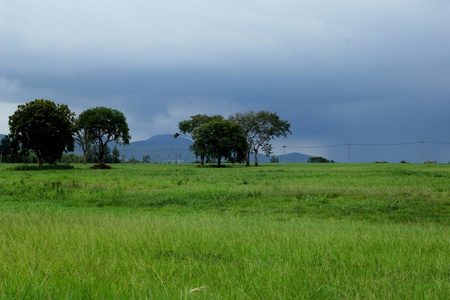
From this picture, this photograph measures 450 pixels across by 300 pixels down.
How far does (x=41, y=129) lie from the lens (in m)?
51.2

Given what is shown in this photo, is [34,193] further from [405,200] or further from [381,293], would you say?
[381,293]

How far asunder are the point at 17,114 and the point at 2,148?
7126 cm

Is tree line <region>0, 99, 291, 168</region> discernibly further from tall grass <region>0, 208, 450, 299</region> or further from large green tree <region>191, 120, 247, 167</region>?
tall grass <region>0, 208, 450, 299</region>

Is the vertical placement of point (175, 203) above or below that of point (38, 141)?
below

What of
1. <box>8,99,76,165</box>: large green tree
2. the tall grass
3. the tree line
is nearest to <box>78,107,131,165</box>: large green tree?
the tree line

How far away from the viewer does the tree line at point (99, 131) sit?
172 ft

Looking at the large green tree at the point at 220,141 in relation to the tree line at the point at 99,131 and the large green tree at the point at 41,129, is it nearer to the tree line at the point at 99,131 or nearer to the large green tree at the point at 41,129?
the tree line at the point at 99,131

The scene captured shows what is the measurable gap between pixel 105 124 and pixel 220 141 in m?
21.9

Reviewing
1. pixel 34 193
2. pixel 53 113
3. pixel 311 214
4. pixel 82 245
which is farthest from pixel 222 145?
pixel 82 245

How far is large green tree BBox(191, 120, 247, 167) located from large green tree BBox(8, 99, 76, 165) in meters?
26.8

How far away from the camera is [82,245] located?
18.4ft

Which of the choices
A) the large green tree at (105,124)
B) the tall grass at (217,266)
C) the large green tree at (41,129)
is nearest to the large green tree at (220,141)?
the large green tree at (105,124)

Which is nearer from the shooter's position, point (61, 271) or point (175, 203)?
point (61, 271)

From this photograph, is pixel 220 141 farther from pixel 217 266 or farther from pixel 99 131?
pixel 217 266
